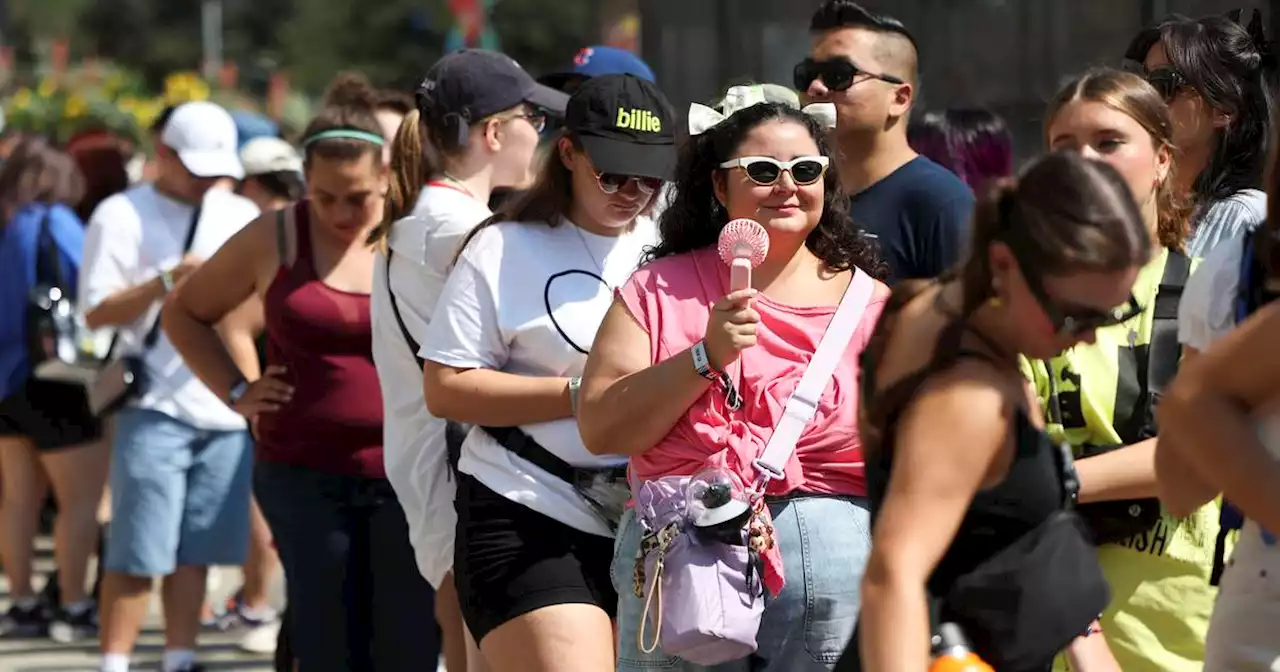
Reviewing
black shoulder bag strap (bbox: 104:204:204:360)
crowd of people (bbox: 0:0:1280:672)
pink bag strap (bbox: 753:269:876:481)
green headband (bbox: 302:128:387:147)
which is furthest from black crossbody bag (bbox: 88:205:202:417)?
pink bag strap (bbox: 753:269:876:481)

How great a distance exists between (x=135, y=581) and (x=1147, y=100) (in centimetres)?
492

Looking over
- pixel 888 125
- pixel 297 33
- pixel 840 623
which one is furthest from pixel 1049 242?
pixel 297 33

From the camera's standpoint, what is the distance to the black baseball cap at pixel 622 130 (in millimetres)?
4477

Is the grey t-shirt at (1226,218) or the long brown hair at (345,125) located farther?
the long brown hair at (345,125)

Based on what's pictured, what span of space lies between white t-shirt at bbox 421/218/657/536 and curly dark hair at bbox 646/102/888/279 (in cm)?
31

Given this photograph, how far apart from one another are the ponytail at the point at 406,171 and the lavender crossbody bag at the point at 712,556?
5.10 ft

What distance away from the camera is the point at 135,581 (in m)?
7.78

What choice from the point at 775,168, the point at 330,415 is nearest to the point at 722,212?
the point at 775,168

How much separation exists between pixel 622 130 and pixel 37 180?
228 inches

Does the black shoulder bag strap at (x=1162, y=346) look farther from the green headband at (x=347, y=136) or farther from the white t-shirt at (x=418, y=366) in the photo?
the green headband at (x=347, y=136)

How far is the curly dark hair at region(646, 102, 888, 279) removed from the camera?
13.4ft

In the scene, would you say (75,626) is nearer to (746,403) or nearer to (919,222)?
(919,222)

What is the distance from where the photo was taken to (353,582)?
5465 millimetres

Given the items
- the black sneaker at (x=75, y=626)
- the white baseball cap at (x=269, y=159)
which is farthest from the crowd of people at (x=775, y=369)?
the black sneaker at (x=75, y=626)
